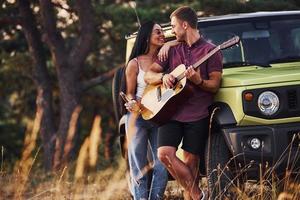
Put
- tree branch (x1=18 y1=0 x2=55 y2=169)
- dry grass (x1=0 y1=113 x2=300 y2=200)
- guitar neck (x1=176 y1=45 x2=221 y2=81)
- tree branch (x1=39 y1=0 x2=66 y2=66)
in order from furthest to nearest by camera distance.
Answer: tree branch (x1=18 y1=0 x2=55 y2=169), tree branch (x1=39 y1=0 x2=66 y2=66), guitar neck (x1=176 y1=45 x2=221 y2=81), dry grass (x1=0 y1=113 x2=300 y2=200)

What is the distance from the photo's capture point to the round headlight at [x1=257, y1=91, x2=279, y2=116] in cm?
646

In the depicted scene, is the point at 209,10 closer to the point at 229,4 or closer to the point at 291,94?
the point at 229,4

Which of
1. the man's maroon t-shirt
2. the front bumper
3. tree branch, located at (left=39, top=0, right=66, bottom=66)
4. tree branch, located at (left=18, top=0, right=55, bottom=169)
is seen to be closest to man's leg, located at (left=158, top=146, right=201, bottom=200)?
the man's maroon t-shirt

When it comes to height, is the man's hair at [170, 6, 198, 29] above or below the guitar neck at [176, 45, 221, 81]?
above

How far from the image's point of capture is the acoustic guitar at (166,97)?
6.30 meters

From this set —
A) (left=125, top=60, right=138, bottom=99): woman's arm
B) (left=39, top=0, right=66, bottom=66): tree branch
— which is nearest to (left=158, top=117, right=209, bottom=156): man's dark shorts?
(left=125, top=60, right=138, bottom=99): woman's arm

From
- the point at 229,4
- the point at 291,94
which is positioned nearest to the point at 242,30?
the point at 291,94

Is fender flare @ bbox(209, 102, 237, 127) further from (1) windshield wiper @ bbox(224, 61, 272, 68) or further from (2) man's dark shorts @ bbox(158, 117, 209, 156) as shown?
(1) windshield wiper @ bbox(224, 61, 272, 68)

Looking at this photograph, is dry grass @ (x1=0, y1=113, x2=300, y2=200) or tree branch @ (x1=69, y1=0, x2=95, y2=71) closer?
dry grass @ (x1=0, y1=113, x2=300, y2=200)

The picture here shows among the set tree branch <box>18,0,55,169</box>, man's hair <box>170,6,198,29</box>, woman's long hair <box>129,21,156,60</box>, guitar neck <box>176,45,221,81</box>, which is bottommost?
tree branch <box>18,0,55,169</box>

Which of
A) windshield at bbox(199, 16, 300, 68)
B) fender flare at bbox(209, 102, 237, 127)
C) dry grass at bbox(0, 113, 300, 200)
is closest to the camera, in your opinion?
dry grass at bbox(0, 113, 300, 200)

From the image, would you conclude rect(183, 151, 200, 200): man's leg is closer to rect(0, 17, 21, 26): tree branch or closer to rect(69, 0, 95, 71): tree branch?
rect(69, 0, 95, 71): tree branch

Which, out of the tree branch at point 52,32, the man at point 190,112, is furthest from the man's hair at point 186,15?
the tree branch at point 52,32

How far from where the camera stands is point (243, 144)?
6.45m
